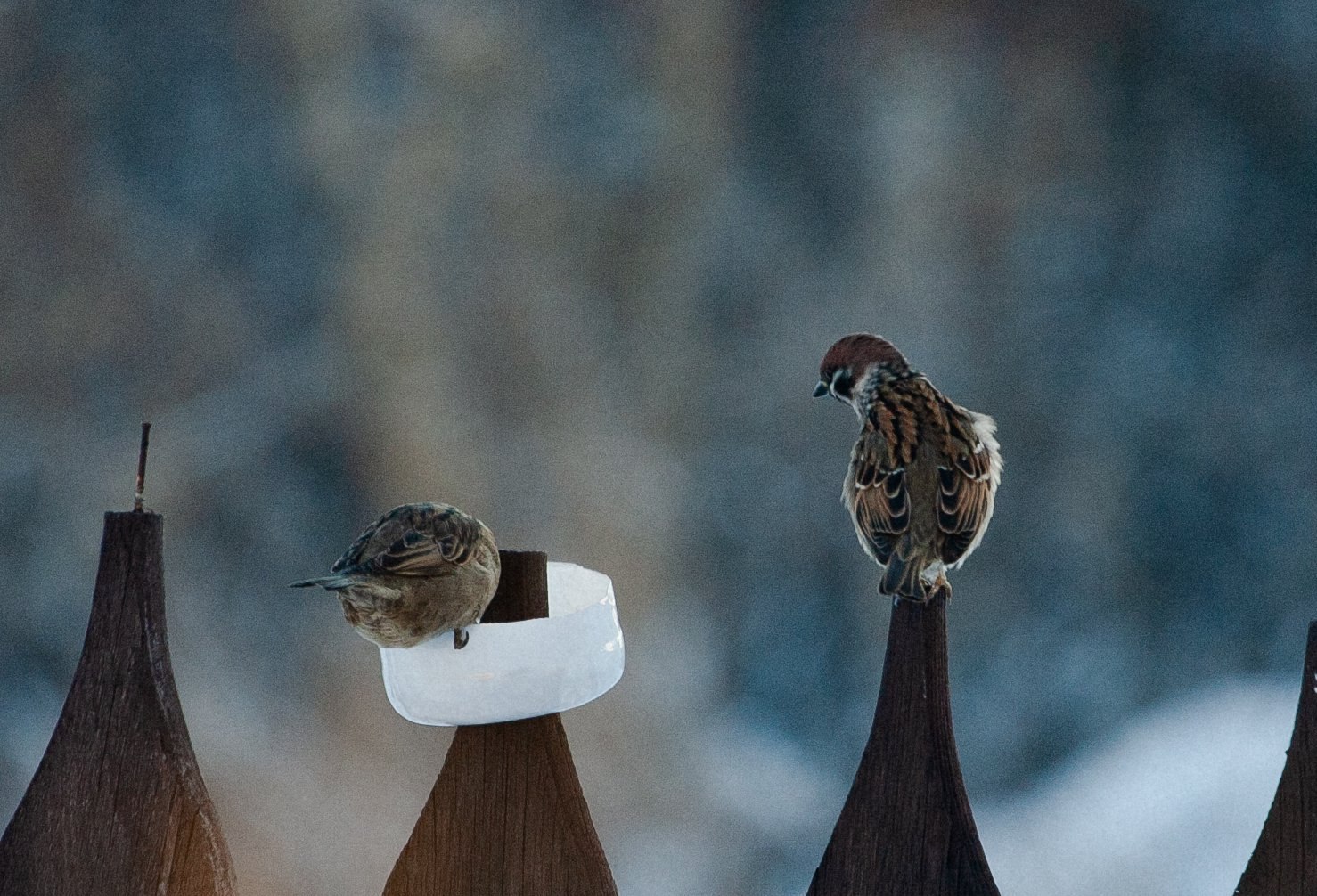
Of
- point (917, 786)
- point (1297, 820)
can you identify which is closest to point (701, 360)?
point (917, 786)

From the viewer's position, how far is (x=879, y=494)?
3.10 ft

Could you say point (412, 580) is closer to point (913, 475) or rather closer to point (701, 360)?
point (913, 475)

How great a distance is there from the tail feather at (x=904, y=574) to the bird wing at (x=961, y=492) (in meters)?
0.03

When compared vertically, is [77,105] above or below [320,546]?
above

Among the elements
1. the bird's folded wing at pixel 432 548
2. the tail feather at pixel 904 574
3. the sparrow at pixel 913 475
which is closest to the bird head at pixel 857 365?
the sparrow at pixel 913 475

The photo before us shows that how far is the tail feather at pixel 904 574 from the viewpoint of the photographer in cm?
87

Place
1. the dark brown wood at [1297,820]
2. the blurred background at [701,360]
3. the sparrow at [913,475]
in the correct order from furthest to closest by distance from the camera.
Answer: the blurred background at [701,360] < the sparrow at [913,475] < the dark brown wood at [1297,820]

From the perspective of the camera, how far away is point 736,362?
5.66ft

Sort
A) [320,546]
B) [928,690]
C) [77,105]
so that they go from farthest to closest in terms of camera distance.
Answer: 1. [320,546]
2. [77,105]
3. [928,690]

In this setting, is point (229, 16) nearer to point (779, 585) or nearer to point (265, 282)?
point (265, 282)

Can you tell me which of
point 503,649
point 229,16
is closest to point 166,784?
point 503,649

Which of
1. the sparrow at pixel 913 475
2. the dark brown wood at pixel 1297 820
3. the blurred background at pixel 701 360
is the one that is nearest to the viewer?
the dark brown wood at pixel 1297 820

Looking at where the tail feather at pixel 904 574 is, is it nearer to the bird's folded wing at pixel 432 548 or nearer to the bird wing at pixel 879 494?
the bird wing at pixel 879 494

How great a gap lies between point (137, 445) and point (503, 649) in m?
0.99
